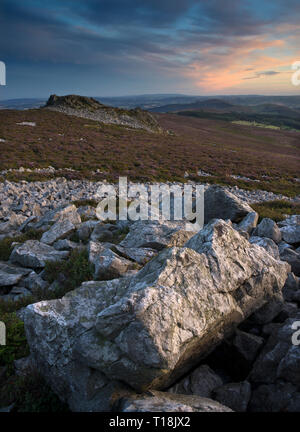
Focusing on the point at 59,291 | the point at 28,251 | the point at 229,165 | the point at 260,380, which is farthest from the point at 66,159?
the point at 260,380

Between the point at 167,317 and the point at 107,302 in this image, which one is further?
the point at 107,302

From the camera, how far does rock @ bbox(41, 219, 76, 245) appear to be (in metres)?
Answer: 9.87

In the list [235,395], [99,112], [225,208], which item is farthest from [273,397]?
[99,112]

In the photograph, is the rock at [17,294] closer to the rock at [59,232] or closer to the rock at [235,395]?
the rock at [59,232]

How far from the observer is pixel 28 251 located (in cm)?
866

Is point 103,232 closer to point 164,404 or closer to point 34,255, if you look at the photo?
point 34,255

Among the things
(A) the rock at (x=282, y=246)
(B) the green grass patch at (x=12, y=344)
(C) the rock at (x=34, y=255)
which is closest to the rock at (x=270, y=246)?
(A) the rock at (x=282, y=246)

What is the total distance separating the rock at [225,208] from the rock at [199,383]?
26.0 ft

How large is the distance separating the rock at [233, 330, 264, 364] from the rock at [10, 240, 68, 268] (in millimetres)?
5758

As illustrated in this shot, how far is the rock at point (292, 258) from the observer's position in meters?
7.89

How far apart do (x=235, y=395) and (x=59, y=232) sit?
8.05 m

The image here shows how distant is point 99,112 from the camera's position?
7638 centimetres
